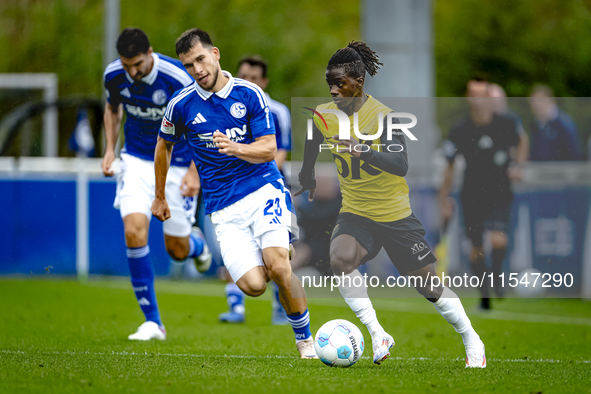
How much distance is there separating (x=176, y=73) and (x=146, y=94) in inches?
11.4

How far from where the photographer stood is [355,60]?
5.00 m

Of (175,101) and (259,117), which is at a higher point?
(175,101)

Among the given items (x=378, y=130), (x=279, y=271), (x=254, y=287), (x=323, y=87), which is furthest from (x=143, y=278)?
(x=323, y=87)

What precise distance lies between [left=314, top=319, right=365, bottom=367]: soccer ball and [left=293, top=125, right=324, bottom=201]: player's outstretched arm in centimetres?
99

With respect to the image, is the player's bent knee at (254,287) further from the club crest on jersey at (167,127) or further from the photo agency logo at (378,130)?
the club crest on jersey at (167,127)

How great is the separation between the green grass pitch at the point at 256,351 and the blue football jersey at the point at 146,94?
1.61m

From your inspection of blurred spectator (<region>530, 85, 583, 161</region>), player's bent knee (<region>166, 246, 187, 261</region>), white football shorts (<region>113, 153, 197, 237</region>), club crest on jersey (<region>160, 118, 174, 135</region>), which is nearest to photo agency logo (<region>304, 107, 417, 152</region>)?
club crest on jersey (<region>160, 118, 174, 135</region>)

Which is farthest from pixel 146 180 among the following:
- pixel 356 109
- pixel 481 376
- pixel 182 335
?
pixel 481 376

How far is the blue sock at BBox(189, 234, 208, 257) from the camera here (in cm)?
684

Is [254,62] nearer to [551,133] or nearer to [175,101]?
[175,101]

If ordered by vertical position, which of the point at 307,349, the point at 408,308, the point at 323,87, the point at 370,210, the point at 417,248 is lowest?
the point at 408,308

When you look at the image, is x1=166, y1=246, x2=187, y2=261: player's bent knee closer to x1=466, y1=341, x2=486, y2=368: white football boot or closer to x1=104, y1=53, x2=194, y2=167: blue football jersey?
x1=104, y1=53, x2=194, y2=167: blue football jersey

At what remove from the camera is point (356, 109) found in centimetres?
497

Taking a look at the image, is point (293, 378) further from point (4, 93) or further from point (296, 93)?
point (296, 93)
